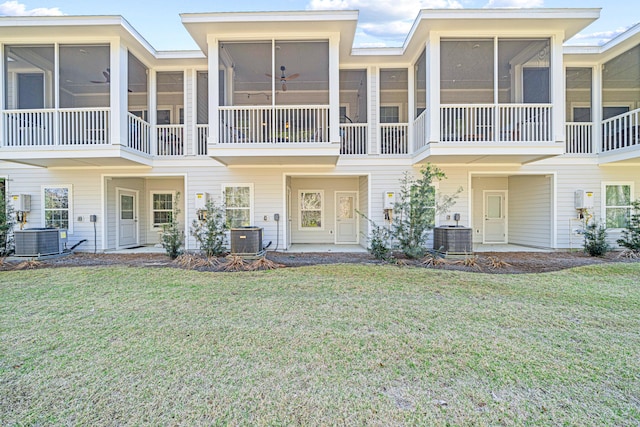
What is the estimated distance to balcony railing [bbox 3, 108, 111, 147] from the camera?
26.9ft

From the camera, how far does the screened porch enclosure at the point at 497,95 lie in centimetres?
816

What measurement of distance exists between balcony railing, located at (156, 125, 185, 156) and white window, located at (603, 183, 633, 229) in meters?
13.2

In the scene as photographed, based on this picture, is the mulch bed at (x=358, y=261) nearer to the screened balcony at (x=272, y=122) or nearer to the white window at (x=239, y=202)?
the white window at (x=239, y=202)

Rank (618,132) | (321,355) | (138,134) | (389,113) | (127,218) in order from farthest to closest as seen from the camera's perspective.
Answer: (389,113)
(127,218)
(618,132)
(138,134)
(321,355)

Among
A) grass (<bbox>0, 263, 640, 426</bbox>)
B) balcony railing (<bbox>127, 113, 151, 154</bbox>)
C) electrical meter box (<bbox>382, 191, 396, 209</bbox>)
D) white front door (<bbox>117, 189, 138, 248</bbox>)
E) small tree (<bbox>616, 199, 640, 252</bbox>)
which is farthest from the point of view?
white front door (<bbox>117, 189, 138, 248</bbox>)

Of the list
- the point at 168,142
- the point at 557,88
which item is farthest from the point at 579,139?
the point at 168,142

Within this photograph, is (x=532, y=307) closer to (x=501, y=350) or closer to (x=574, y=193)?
(x=501, y=350)

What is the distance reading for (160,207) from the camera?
12070 millimetres

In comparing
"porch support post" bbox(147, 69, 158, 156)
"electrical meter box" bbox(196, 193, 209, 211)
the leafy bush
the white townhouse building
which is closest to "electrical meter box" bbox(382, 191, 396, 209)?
the white townhouse building

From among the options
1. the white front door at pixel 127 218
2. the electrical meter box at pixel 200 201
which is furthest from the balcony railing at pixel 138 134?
the white front door at pixel 127 218

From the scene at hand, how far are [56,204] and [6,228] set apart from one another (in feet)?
5.69

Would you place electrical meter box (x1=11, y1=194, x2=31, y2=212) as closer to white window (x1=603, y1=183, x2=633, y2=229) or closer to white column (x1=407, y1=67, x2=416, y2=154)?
white column (x1=407, y1=67, x2=416, y2=154)

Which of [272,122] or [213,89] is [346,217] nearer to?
[272,122]

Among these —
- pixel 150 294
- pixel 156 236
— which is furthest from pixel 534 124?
pixel 156 236
